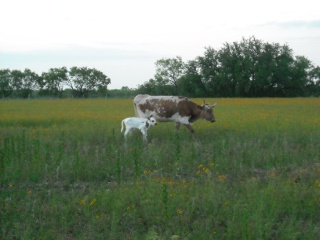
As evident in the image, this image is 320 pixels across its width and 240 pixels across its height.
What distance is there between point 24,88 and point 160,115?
93.3 metres

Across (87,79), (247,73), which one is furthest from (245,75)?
(87,79)

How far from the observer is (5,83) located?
104 metres

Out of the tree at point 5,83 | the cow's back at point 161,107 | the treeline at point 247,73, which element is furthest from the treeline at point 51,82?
the cow's back at point 161,107

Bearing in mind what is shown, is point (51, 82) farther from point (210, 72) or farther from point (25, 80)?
point (210, 72)

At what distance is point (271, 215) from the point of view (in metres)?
7.07

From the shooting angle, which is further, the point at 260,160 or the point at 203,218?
the point at 260,160

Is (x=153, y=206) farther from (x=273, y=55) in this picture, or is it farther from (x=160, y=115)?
(x=273, y=55)

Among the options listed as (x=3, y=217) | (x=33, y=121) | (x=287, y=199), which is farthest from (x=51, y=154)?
(x=33, y=121)

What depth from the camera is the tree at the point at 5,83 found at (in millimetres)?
102562

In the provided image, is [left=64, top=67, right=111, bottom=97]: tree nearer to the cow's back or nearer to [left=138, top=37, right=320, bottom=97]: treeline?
[left=138, top=37, right=320, bottom=97]: treeline

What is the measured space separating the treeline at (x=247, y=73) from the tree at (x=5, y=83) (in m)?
48.6

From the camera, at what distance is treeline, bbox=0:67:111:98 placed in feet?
340

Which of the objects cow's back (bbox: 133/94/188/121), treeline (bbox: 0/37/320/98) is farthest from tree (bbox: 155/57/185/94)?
cow's back (bbox: 133/94/188/121)

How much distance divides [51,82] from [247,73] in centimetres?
5531
